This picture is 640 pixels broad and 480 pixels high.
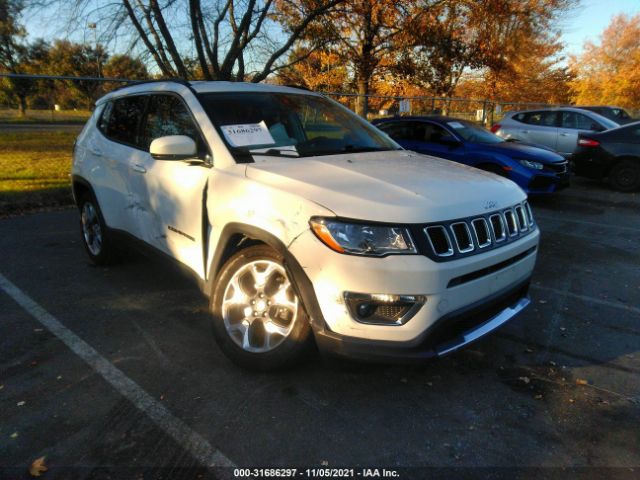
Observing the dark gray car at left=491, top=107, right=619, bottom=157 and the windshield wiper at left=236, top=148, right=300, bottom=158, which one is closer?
the windshield wiper at left=236, top=148, right=300, bottom=158

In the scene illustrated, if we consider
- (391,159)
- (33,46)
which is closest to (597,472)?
(391,159)

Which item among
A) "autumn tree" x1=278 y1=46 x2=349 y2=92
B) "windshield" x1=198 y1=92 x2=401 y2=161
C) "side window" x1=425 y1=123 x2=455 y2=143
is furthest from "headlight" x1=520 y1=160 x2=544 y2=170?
"autumn tree" x1=278 y1=46 x2=349 y2=92

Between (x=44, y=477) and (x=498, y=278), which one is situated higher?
(x=498, y=278)

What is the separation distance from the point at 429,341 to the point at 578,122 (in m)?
12.0

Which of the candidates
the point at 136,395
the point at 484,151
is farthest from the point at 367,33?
the point at 136,395

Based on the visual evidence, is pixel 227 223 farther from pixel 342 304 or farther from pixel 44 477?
pixel 44 477

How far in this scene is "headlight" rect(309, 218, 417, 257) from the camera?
2422mm

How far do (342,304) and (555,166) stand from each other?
7.28 metres

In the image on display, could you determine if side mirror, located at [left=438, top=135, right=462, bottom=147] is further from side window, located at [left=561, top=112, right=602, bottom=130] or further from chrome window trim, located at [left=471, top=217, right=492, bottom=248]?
chrome window trim, located at [left=471, top=217, right=492, bottom=248]

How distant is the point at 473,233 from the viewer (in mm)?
2613

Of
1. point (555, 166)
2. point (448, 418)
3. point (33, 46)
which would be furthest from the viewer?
point (33, 46)

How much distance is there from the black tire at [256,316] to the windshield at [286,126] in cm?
74

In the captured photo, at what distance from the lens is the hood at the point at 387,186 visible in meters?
2.47

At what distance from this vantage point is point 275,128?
355 cm
